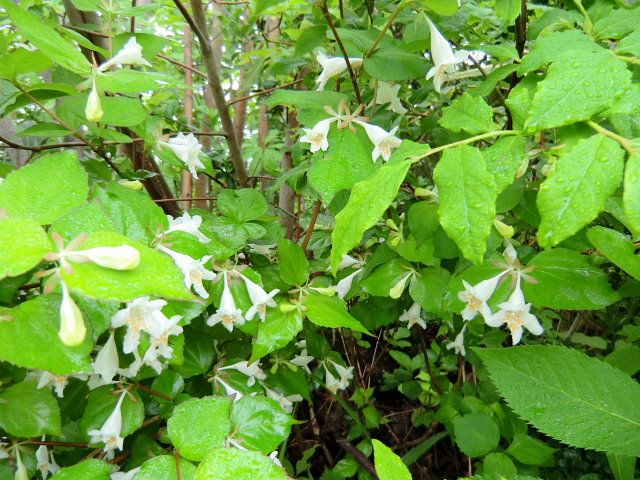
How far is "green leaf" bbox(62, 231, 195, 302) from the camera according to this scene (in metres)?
0.42

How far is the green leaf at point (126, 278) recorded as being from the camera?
417mm

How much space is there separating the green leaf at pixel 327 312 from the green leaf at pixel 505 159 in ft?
1.20

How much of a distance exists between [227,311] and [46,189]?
0.40 meters

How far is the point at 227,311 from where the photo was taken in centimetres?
83

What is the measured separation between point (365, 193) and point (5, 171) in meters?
0.93

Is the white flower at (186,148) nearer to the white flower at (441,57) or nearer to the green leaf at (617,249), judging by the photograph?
the white flower at (441,57)

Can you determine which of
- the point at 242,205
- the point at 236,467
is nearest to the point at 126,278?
the point at 236,467

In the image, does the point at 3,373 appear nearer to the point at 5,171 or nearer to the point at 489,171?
the point at 5,171

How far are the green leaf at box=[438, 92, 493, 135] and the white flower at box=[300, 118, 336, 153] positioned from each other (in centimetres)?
22

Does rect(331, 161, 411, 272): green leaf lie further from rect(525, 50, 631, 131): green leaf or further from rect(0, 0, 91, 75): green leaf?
rect(0, 0, 91, 75): green leaf

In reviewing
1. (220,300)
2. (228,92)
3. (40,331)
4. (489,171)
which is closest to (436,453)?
(220,300)

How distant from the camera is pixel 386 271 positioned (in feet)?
3.19

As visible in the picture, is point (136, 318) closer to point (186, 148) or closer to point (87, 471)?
point (87, 471)

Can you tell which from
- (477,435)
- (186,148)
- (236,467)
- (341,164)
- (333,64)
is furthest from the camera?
(477,435)
